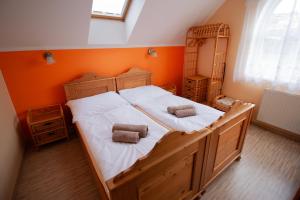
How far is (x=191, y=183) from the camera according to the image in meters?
1.47

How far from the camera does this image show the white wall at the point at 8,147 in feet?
5.14

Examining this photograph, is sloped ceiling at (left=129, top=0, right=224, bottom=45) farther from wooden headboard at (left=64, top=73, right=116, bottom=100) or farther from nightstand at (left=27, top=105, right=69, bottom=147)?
nightstand at (left=27, top=105, right=69, bottom=147)

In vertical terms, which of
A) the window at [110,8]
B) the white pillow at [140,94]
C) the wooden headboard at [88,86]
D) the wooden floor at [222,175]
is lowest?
the wooden floor at [222,175]

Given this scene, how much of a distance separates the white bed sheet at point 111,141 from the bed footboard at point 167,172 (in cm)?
26

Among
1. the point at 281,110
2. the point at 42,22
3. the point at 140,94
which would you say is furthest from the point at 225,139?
the point at 42,22

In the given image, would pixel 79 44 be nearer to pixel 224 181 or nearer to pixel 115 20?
pixel 115 20

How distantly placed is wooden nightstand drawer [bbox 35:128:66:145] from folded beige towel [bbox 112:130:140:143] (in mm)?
1334

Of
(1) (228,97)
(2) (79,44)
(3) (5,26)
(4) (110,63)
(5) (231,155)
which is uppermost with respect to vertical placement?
(3) (5,26)

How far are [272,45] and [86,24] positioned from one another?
2.80m

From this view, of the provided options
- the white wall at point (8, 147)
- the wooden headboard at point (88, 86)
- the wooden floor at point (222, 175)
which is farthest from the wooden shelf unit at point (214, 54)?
the white wall at point (8, 147)

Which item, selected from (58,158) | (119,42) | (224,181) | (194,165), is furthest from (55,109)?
(224,181)

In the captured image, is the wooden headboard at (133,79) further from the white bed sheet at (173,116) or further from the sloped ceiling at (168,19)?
the sloped ceiling at (168,19)

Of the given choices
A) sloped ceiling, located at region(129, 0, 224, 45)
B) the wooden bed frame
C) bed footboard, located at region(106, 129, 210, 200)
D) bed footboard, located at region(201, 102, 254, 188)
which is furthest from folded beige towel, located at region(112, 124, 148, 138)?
sloped ceiling, located at region(129, 0, 224, 45)

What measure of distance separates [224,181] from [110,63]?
2.43m
